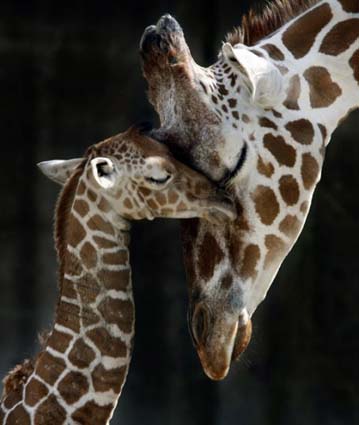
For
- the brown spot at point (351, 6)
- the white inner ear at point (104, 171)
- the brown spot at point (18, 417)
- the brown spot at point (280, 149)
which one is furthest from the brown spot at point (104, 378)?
the brown spot at point (351, 6)

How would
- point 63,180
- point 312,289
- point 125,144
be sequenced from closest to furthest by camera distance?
point 125,144 < point 63,180 < point 312,289

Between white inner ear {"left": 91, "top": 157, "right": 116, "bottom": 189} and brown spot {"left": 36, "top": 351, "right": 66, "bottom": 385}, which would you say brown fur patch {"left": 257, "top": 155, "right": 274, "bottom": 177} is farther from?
brown spot {"left": 36, "top": 351, "right": 66, "bottom": 385}

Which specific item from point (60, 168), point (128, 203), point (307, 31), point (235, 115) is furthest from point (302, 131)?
point (60, 168)

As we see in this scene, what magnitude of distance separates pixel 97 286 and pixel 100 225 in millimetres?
199

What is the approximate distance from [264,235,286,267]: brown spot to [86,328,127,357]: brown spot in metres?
0.56

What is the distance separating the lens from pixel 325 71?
4387 millimetres

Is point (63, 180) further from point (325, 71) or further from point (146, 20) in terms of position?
point (146, 20)

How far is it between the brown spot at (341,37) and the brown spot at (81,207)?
0.94 meters

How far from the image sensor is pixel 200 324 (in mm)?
4379

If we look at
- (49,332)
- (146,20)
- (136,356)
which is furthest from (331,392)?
(49,332)

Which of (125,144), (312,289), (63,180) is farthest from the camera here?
(312,289)

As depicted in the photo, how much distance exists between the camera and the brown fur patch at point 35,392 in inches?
169

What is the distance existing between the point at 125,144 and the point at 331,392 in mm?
3154

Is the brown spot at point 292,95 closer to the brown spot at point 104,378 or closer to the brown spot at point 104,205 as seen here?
the brown spot at point 104,205
